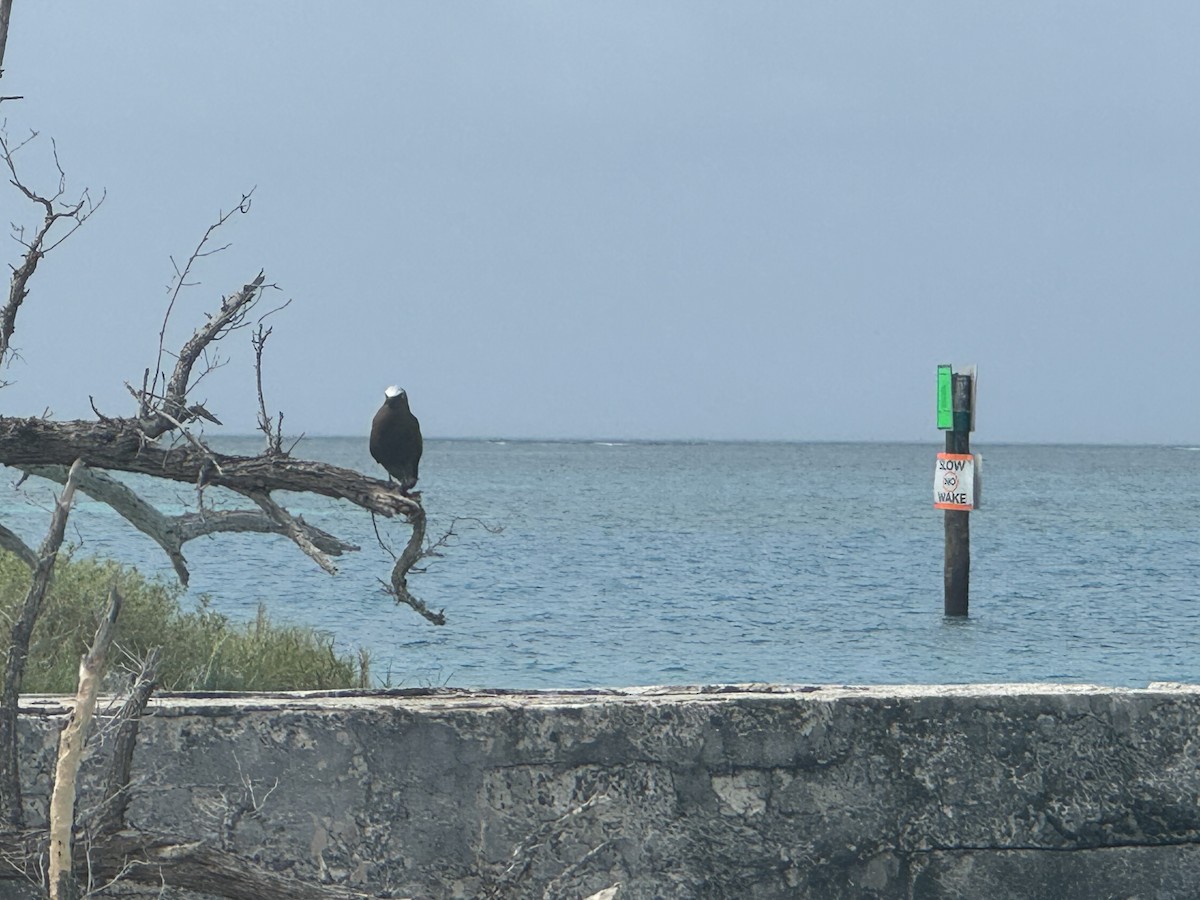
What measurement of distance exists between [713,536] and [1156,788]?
56.3 metres

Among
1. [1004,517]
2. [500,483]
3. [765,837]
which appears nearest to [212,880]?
[765,837]

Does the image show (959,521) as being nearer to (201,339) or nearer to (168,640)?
(168,640)

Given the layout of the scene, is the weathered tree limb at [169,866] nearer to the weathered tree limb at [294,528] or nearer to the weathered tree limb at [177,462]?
the weathered tree limb at [177,462]

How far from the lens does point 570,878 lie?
11.1ft

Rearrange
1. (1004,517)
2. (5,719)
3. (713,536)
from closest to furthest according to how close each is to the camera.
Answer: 1. (5,719)
2. (713,536)
3. (1004,517)

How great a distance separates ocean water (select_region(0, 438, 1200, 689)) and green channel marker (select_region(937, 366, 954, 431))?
4097mm

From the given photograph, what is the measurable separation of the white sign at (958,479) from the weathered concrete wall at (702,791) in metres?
19.9

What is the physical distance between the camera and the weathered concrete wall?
Result: 11.1 ft

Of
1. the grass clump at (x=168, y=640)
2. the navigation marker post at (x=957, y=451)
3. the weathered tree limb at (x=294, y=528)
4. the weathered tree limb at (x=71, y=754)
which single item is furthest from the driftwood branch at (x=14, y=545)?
the navigation marker post at (x=957, y=451)

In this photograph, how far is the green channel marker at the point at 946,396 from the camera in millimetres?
22938

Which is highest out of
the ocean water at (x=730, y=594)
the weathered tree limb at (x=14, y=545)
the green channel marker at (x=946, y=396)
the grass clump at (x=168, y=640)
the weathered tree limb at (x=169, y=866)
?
the green channel marker at (x=946, y=396)

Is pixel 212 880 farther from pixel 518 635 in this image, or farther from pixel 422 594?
pixel 422 594

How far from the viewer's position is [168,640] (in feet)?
45.3

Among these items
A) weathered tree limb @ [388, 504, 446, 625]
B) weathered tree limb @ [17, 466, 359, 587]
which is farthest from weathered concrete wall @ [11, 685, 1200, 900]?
weathered tree limb @ [17, 466, 359, 587]
